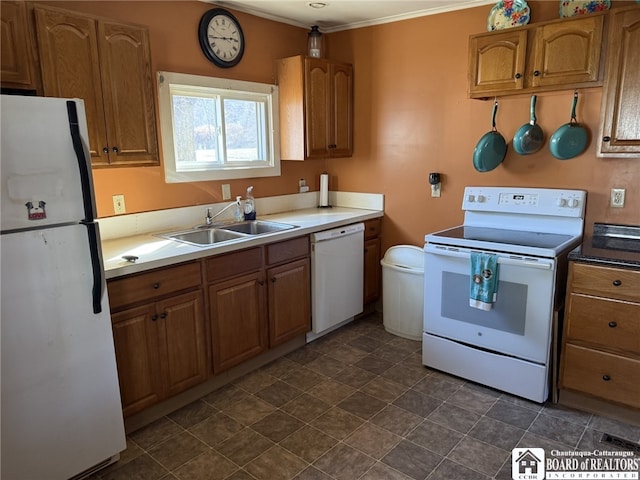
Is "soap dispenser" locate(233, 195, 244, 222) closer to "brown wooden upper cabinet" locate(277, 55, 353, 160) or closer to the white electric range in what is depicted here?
"brown wooden upper cabinet" locate(277, 55, 353, 160)

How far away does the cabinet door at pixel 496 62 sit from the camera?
8.82 feet

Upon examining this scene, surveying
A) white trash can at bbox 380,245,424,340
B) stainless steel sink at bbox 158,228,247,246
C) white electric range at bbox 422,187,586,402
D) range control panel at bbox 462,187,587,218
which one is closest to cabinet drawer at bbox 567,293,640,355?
white electric range at bbox 422,187,586,402

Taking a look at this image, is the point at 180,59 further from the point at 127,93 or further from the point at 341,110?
the point at 341,110

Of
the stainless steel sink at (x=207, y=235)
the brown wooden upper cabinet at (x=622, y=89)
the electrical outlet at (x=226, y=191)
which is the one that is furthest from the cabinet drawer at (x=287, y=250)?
the brown wooden upper cabinet at (x=622, y=89)

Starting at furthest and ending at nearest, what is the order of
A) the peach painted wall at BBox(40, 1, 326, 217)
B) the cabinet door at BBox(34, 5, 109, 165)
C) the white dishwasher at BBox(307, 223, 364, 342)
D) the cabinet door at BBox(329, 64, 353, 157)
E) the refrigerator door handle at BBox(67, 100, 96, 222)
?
1. the cabinet door at BBox(329, 64, 353, 157)
2. the white dishwasher at BBox(307, 223, 364, 342)
3. the peach painted wall at BBox(40, 1, 326, 217)
4. the cabinet door at BBox(34, 5, 109, 165)
5. the refrigerator door handle at BBox(67, 100, 96, 222)

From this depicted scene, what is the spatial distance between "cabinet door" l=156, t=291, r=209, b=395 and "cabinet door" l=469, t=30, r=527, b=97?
2.17 meters

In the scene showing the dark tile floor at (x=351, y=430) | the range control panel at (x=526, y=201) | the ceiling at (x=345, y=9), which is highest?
the ceiling at (x=345, y=9)

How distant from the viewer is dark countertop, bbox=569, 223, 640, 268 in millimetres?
2290

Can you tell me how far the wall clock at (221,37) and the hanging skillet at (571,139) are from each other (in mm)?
2240

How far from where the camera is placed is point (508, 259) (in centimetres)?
251

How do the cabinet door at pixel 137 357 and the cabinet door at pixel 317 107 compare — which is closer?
the cabinet door at pixel 137 357

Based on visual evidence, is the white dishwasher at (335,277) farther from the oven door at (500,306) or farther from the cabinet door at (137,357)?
the cabinet door at (137,357)

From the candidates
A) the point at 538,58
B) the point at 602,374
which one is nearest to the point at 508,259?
the point at 602,374

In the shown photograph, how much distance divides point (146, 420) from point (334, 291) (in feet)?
5.13
